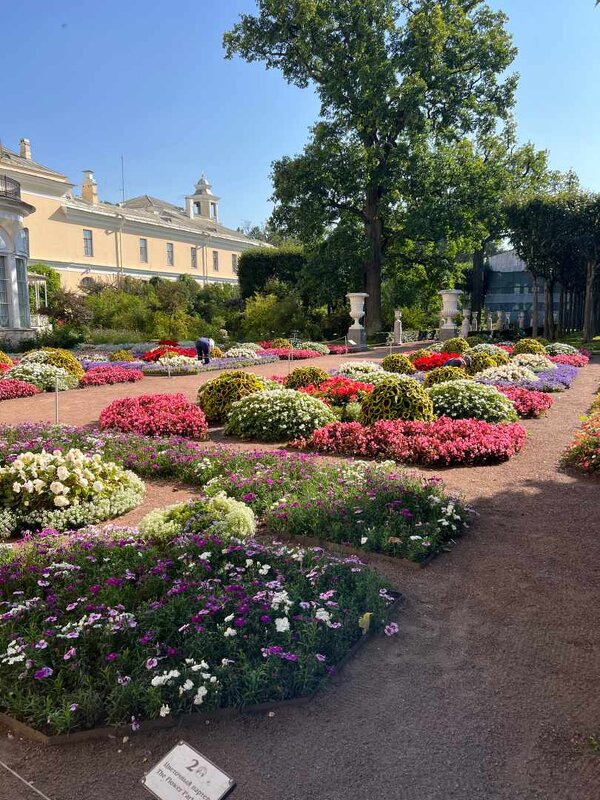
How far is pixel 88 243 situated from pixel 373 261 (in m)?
18.3

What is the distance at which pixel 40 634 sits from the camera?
3104 millimetres

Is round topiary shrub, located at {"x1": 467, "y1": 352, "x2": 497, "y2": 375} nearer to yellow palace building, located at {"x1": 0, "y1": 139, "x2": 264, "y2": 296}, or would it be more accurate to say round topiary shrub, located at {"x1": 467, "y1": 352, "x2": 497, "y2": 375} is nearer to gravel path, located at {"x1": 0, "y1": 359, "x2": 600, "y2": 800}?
gravel path, located at {"x1": 0, "y1": 359, "x2": 600, "y2": 800}

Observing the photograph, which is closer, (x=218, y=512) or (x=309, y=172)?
(x=218, y=512)

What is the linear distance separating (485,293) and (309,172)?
53.6 ft

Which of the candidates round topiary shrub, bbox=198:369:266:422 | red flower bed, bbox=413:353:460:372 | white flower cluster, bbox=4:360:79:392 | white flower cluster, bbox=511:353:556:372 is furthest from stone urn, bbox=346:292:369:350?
round topiary shrub, bbox=198:369:266:422

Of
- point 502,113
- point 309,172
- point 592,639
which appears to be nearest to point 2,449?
point 592,639

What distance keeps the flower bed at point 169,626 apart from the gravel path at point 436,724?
0.13 m

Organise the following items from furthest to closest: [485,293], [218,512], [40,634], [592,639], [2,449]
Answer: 1. [485,293]
2. [2,449]
3. [218,512]
4. [592,639]
5. [40,634]

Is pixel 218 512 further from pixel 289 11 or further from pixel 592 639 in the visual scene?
→ pixel 289 11

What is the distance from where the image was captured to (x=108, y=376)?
49.8ft

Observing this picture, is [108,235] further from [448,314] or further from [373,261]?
[448,314]

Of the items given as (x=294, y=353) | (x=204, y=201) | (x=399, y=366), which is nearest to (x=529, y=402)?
(x=399, y=366)

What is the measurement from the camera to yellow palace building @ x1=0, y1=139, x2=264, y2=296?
1328 inches

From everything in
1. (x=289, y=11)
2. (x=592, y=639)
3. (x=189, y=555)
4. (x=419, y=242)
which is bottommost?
(x=592, y=639)
